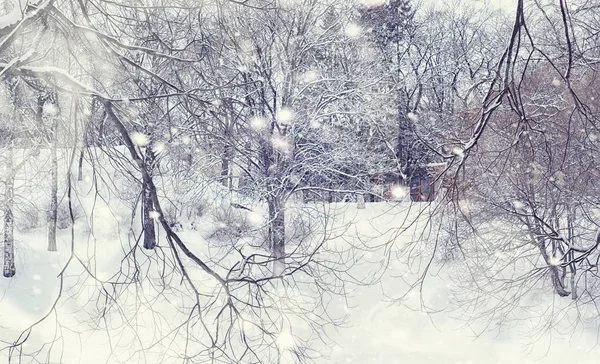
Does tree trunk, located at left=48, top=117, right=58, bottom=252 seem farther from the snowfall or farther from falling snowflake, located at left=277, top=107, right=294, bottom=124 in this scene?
falling snowflake, located at left=277, top=107, right=294, bottom=124

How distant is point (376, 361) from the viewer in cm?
1015

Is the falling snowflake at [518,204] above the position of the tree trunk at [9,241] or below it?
above

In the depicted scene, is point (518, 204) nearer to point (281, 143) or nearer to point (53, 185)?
point (281, 143)

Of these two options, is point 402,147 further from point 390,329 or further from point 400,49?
point 390,329

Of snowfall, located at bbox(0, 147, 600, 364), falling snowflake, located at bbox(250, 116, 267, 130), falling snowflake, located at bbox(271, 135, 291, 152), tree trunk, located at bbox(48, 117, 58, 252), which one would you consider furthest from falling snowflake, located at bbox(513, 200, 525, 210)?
tree trunk, located at bbox(48, 117, 58, 252)

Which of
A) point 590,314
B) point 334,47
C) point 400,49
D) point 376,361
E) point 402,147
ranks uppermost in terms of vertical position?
point 400,49

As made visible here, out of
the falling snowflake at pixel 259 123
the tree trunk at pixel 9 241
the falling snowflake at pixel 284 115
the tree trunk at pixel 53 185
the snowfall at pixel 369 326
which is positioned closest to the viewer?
the tree trunk at pixel 53 185

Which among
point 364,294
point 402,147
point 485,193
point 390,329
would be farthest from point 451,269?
point 402,147

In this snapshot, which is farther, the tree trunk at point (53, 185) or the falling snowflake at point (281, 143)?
the falling snowflake at point (281, 143)

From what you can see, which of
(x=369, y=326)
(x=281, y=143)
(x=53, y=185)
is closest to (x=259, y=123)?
(x=281, y=143)

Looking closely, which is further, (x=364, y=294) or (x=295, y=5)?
(x=364, y=294)

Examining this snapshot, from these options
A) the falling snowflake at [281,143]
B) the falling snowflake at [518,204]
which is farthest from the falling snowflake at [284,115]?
the falling snowflake at [518,204]

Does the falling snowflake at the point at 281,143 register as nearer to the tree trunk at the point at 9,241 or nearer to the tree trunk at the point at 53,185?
the tree trunk at the point at 53,185

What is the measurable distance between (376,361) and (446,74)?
19.3 m
